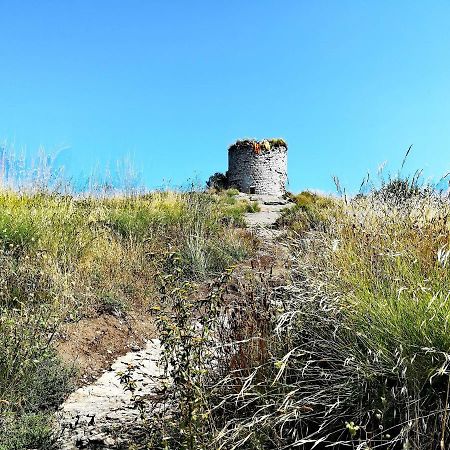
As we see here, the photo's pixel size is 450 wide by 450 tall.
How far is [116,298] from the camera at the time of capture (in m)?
5.74

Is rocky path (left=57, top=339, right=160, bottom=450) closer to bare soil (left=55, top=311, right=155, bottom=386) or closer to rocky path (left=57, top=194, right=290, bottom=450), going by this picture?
rocky path (left=57, top=194, right=290, bottom=450)

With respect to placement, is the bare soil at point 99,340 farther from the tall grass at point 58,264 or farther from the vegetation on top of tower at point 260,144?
the vegetation on top of tower at point 260,144

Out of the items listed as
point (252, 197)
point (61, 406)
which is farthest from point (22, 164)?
point (252, 197)

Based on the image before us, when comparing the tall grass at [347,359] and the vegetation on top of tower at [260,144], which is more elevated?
the vegetation on top of tower at [260,144]

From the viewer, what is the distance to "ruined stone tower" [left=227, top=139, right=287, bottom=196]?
27547 mm

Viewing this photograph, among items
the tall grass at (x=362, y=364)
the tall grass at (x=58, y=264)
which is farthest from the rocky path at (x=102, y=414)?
the tall grass at (x=362, y=364)

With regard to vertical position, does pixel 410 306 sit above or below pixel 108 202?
below

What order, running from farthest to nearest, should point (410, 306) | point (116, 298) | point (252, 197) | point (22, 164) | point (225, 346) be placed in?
point (252, 197) < point (22, 164) < point (116, 298) < point (225, 346) < point (410, 306)

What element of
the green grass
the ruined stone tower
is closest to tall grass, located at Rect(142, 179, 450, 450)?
the green grass

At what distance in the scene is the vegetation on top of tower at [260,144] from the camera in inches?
1094

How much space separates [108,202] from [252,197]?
1463 cm

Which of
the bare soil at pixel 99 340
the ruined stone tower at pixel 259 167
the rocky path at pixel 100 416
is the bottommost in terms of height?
the rocky path at pixel 100 416

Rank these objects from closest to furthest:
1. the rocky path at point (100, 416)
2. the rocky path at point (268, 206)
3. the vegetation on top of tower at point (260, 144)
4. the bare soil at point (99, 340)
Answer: the rocky path at point (100, 416) < the bare soil at point (99, 340) < the rocky path at point (268, 206) < the vegetation on top of tower at point (260, 144)

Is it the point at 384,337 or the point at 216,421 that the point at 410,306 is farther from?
the point at 216,421
